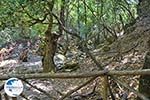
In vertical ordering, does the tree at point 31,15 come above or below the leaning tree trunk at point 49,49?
above

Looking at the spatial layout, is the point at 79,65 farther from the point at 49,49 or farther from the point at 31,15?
the point at 31,15

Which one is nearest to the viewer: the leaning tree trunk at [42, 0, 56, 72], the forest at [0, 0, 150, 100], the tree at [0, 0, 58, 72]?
the forest at [0, 0, 150, 100]

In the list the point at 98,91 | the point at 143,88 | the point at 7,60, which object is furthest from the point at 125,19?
the point at 143,88

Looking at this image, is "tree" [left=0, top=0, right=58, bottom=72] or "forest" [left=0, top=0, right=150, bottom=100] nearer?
"forest" [left=0, top=0, right=150, bottom=100]

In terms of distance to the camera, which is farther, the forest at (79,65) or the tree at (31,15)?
the tree at (31,15)

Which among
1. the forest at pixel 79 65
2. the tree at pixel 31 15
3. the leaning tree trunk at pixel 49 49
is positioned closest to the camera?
the forest at pixel 79 65

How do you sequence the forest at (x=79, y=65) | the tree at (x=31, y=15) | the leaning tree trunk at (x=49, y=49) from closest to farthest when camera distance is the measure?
the forest at (x=79, y=65) < the tree at (x=31, y=15) < the leaning tree trunk at (x=49, y=49)

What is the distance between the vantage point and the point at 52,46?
11.6 m

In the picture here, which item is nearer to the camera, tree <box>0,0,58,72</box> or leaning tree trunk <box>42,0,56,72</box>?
tree <box>0,0,58,72</box>

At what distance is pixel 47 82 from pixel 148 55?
654 centimetres

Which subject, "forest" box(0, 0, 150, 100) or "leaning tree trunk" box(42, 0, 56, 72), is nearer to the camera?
"forest" box(0, 0, 150, 100)

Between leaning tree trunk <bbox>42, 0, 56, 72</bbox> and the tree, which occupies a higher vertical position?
the tree

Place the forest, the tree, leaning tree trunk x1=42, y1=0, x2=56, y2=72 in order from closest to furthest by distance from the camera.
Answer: the forest < the tree < leaning tree trunk x1=42, y1=0, x2=56, y2=72

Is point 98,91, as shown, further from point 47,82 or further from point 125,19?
point 125,19
